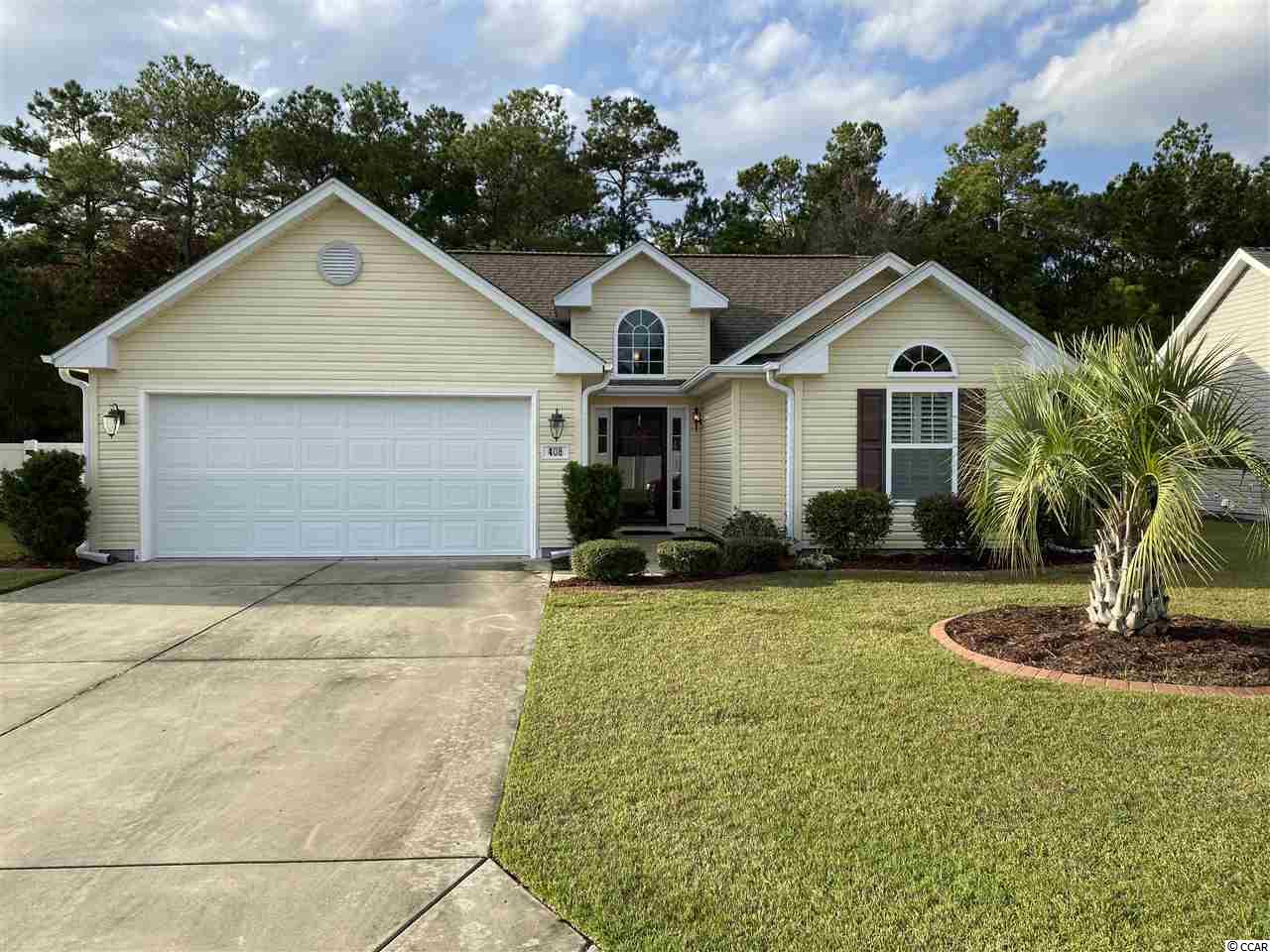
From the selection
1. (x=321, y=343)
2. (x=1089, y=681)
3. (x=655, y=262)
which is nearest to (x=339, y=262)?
(x=321, y=343)

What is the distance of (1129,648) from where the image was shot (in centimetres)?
624

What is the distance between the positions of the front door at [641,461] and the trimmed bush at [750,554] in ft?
16.2

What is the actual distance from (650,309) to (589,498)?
17.0 feet

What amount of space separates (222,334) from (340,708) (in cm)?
827

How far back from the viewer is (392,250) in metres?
12.0

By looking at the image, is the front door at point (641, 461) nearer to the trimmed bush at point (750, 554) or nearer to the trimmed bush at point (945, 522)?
the trimmed bush at point (750, 554)

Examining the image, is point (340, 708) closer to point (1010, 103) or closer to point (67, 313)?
point (67, 313)

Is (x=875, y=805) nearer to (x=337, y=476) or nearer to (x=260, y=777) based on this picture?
(x=260, y=777)

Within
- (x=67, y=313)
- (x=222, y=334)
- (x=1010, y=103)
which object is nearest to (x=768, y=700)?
(x=222, y=334)

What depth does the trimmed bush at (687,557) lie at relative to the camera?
1005cm

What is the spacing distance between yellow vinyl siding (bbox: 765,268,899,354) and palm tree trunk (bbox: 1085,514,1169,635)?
7.67 m

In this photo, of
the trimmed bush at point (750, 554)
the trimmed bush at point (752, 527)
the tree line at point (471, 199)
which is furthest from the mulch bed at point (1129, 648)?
the tree line at point (471, 199)

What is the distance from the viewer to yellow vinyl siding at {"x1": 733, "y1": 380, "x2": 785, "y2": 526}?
12.7 m

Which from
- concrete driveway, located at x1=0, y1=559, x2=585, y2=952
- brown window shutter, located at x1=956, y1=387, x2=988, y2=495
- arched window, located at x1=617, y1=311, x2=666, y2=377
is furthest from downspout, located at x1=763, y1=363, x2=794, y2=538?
concrete driveway, located at x1=0, y1=559, x2=585, y2=952
